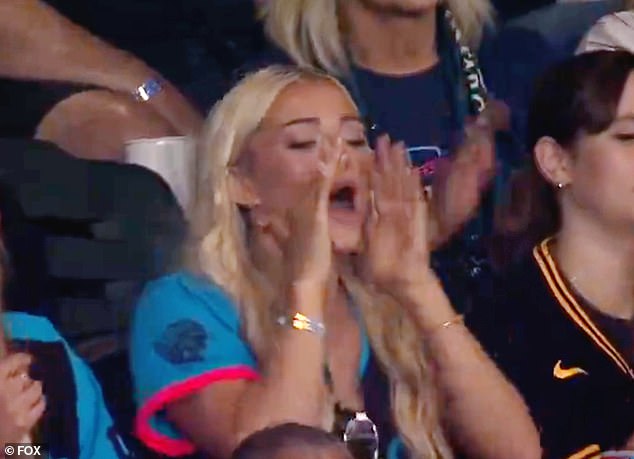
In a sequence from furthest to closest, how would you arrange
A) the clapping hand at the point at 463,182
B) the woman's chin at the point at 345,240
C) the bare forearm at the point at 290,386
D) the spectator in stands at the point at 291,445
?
the clapping hand at the point at 463,182, the woman's chin at the point at 345,240, the bare forearm at the point at 290,386, the spectator in stands at the point at 291,445

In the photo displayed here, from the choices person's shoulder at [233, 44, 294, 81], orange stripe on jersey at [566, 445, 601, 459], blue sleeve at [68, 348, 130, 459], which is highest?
person's shoulder at [233, 44, 294, 81]

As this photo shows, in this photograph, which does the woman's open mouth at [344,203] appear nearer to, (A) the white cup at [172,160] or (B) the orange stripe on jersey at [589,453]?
(A) the white cup at [172,160]

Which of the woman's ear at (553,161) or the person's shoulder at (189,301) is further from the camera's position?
the woman's ear at (553,161)

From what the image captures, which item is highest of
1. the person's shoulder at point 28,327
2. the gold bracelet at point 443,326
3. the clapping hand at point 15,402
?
the person's shoulder at point 28,327

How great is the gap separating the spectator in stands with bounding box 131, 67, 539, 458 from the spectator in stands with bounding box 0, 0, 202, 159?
65 millimetres

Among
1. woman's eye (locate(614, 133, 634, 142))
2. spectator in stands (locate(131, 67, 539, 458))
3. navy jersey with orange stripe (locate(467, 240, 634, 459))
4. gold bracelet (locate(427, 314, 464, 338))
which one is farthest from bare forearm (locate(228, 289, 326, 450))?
woman's eye (locate(614, 133, 634, 142))

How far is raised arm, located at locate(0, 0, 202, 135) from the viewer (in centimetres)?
126

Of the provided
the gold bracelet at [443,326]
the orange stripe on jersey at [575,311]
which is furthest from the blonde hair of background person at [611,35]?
the gold bracelet at [443,326]

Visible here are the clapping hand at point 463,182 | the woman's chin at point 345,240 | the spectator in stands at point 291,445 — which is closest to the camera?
the spectator in stands at point 291,445

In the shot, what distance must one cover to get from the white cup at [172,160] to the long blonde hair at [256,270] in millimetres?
22

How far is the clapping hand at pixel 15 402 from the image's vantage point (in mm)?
1085

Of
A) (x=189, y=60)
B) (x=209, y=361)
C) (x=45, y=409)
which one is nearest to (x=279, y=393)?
(x=209, y=361)

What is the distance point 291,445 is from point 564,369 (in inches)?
14.8

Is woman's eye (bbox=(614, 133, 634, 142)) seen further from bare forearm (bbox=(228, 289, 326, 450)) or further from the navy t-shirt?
bare forearm (bbox=(228, 289, 326, 450))
